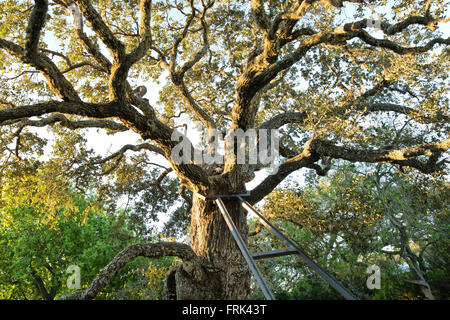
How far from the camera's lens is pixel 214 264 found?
5.62 m

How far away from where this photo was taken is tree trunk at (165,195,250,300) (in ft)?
17.9

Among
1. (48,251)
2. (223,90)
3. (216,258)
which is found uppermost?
(223,90)

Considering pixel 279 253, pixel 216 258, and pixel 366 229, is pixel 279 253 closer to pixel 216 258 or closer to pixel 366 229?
pixel 216 258

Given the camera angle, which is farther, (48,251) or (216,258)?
(48,251)

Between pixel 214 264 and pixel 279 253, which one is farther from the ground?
pixel 279 253

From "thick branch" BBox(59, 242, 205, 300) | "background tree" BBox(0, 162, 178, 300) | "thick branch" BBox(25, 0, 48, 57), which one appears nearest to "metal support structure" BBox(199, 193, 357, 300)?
"thick branch" BBox(59, 242, 205, 300)

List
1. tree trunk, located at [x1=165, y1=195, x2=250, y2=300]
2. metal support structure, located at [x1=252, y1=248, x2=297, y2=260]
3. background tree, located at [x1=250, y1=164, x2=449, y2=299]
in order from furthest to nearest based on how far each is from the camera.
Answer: background tree, located at [x1=250, y1=164, x2=449, y2=299] → tree trunk, located at [x1=165, y1=195, x2=250, y2=300] → metal support structure, located at [x1=252, y1=248, x2=297, y2=260]

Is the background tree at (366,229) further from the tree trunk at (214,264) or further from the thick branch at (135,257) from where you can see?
the thick branch at (135,257)

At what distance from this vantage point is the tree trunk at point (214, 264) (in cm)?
545

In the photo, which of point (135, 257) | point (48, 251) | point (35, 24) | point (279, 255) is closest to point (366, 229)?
point (279, 255)

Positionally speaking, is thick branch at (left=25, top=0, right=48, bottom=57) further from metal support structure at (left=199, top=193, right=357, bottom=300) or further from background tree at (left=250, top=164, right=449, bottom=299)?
background tree at (left=250, top=164, right=449, bottom=299)

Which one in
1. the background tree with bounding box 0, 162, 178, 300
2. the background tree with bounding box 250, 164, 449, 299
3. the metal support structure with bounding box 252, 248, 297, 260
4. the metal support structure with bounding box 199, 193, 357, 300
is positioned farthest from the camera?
the background tree with bounding box 0, 162, 178, 300
